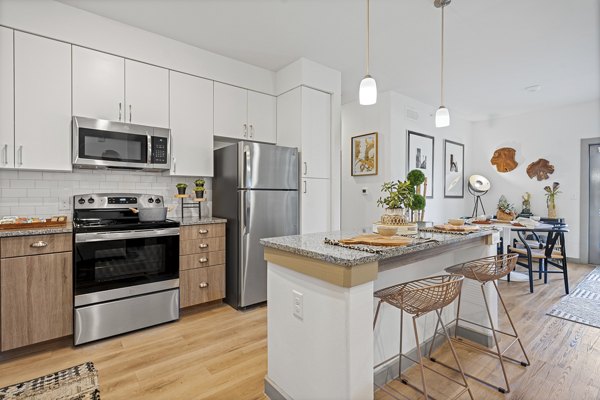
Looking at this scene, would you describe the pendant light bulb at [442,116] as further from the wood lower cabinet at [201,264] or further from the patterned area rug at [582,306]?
the wood lower cabinet at [201,264]

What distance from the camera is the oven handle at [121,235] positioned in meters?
2.37

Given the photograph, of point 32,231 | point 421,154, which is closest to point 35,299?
point 32,231

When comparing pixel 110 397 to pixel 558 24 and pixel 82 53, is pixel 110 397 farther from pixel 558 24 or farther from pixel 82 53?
pixel 558 24

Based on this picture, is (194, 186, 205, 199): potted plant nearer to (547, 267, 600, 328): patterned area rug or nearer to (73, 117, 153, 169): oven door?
(73, 117, 153, 169): oven door

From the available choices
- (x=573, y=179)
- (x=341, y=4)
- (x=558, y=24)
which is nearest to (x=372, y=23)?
(x=341, y=4)

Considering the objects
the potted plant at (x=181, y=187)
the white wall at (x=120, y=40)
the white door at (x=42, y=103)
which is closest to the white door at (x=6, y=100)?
the white door at (x=42, y=103)

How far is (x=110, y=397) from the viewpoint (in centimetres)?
180

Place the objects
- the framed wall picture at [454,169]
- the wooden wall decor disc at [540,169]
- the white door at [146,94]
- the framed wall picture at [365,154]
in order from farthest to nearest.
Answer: the framed wall picture at [454,169] → the wooden wall decor disc at [540,169] → the framed wall picture at [365,154] → the white door at [146,94]

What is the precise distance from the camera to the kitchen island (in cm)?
134

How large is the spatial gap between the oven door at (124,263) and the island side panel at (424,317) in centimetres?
191

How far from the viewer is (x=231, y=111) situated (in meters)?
3.52

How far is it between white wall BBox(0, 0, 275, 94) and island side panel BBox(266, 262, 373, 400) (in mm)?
2539

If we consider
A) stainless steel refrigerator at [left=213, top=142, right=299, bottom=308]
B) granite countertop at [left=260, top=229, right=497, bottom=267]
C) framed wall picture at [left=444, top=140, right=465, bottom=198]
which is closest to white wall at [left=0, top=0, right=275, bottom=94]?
stainless steel refrigerator at [left=213, top=142, right=299, bottom=308]

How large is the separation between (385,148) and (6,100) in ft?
13.8
